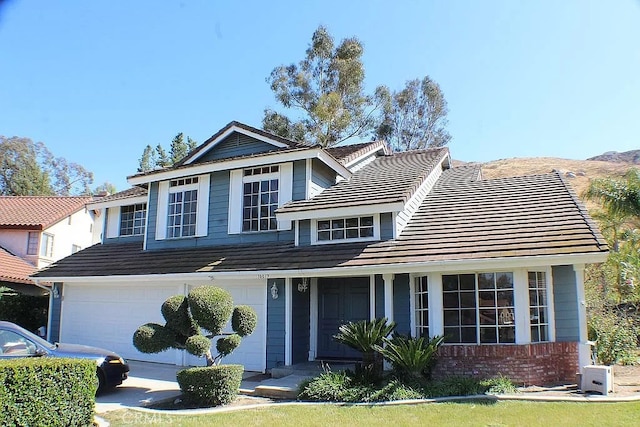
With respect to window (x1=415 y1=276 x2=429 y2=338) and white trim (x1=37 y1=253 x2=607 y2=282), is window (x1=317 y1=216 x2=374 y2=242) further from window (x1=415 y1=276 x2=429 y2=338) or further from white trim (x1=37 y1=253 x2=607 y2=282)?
window (x1=415 y1=276 x2=429 y2=338)

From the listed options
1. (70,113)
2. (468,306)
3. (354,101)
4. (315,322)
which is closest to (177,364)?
(315,322)

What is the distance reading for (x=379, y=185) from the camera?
1438 centimetres

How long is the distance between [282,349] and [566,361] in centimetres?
645

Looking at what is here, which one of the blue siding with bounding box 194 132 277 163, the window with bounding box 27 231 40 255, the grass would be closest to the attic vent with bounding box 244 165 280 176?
the blue siding with bounding box 194 132 277 163

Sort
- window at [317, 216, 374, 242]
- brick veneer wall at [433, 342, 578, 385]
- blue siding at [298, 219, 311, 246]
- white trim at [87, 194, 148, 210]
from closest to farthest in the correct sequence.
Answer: brick veneer wall at [433, 342, 578, 385] → window at [317, 216, 374, 242] → blue siding at [298, 219, 311, 246] → white trim at [87, 194, 148, 210]

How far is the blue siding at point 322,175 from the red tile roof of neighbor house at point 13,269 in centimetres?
1372

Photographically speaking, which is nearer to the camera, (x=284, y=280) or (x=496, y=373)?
(x=496, y=373)

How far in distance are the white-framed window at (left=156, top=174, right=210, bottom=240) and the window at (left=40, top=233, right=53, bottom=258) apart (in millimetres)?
13415

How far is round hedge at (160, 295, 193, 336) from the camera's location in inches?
401

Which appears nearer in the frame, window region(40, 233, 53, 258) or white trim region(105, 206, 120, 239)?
white trim region(105, 206, 120, 239)

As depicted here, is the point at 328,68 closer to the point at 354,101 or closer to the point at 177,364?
the point at 354,101

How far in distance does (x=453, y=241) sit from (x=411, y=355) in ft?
9.62

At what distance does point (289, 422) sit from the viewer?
816cm

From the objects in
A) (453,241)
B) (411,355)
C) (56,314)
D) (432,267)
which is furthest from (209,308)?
(56,314)
